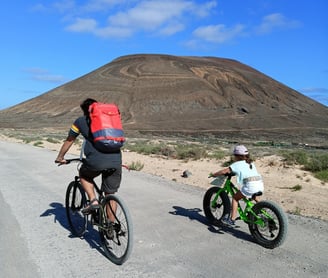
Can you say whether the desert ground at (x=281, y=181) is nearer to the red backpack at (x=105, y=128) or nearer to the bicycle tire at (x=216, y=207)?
the bicycle tire at (x=216, y=207)

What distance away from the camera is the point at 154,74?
110m

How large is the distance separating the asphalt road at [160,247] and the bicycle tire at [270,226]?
0.12 meters

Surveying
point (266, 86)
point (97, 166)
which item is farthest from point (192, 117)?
point (97, 166)

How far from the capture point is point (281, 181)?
42.4ft

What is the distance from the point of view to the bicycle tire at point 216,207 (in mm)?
6367

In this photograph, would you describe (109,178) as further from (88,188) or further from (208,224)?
(208,224)

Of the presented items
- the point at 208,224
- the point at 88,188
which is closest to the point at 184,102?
the point at 208,224

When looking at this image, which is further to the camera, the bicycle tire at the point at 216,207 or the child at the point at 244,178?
the bicycle tire at the point at 216,207

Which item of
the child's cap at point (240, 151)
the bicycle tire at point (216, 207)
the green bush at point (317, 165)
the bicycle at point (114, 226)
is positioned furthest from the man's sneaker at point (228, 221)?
the green bush at point (317, 165)

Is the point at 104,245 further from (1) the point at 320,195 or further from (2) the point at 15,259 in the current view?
(1) the point at 320,195

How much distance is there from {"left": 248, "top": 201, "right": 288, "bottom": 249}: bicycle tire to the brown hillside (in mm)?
65758

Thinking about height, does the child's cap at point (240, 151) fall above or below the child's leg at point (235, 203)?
above

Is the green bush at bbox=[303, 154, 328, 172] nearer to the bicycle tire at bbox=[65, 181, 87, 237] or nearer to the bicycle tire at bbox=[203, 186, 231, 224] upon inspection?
the bicycle tire at bbox=[203, 186, 231, 224]

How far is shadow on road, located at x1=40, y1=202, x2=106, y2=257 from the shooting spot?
583 centimetres
